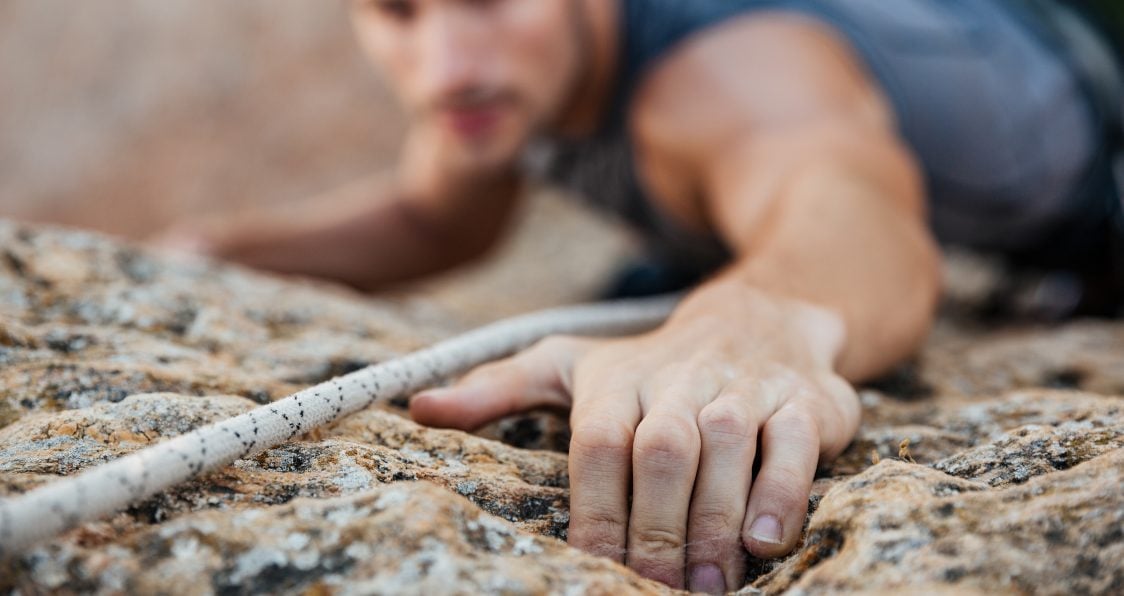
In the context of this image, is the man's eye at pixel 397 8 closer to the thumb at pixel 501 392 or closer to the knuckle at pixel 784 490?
the thumb at pixel 501 392

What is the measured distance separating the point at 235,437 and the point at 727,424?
0.39 m

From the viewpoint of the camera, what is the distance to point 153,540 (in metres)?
0.63

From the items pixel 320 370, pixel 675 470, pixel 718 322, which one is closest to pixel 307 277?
pixel 320 370

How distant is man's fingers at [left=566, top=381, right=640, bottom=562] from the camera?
73 cm

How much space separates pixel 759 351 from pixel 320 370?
50cm

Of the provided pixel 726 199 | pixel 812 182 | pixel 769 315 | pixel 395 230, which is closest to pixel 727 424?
pixel 769 315

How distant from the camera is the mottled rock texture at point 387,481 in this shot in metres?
0.61

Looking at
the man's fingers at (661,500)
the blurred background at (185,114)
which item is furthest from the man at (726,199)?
the blurred background at (185,114)

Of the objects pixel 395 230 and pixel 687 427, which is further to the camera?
pixel 395 230

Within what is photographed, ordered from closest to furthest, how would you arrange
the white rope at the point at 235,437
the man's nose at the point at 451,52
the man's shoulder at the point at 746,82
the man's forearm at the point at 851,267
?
the white rope at the point at 235,437 < the man's forearm at the point at 851,267 < the man's shoulder at the point at 746,82 < the man's nose at the point at 451,52

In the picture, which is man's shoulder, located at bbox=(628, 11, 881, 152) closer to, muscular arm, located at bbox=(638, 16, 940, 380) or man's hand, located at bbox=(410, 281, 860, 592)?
muscular arm, located at bbox=(638, 16, 940, 380)

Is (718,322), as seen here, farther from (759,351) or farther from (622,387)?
(622,387)

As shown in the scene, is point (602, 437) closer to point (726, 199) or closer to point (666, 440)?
point (666, 440)

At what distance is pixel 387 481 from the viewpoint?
2.52 feet
